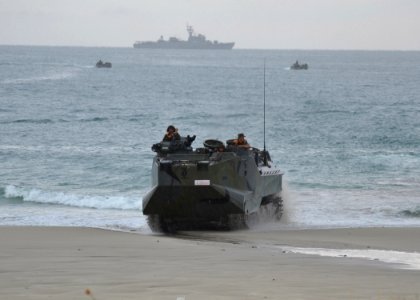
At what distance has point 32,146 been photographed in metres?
38.4

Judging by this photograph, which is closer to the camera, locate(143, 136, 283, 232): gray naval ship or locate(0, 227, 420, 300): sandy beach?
locate(0, 227, 420, 300): sandy beach

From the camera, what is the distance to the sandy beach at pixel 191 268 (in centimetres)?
1084

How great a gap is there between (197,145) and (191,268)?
2330cm

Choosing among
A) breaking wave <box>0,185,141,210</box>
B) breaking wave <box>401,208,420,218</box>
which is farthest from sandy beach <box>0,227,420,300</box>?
breaking wave <box>0,185,141,210</box>

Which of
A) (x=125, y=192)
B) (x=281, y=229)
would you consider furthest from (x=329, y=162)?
(x=281, y=229)

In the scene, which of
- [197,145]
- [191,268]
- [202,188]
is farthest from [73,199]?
[191,268]

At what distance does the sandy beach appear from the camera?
35.6ft

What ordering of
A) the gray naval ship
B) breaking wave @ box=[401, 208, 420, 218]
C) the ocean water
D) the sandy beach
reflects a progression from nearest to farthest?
1. the sandy beach
2. the gray naval ship
3. breaking wave @ box=[401, 208, 420, 218]
4. the ocean water

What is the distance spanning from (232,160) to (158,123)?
3089 centimetres

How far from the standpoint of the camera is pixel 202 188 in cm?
1834

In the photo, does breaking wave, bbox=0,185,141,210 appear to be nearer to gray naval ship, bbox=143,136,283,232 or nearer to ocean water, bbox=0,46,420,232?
ocean water, bbox=0,46,420,232

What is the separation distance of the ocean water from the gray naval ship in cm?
214

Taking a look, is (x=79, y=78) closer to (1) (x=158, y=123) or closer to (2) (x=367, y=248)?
(1) (x=158, y=123)

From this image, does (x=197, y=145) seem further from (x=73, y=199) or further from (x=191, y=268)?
(x=191, y=268)
